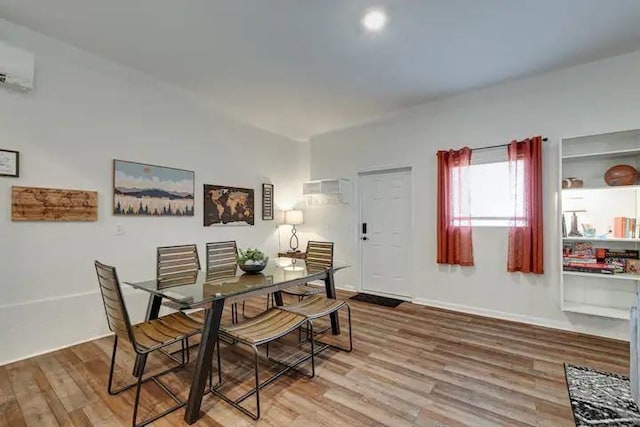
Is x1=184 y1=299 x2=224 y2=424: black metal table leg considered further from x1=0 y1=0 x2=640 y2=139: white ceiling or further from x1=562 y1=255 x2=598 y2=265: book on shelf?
x1=562 y1=255 x2=598 y2=265: book on shelf

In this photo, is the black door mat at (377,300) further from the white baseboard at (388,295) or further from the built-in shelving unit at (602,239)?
the built-in shelving unit at (602,239)

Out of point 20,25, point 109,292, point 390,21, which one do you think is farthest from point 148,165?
point 390,21

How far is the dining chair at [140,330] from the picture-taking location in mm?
1778

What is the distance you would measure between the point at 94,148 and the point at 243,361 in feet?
8.54

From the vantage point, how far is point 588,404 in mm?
2008

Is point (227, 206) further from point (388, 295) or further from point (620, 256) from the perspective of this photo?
point (620, 256)

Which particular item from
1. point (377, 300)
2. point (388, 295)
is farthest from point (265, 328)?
point (388, 295)

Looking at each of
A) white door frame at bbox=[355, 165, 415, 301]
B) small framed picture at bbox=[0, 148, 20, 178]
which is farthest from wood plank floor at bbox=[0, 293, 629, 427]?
small framed picture at bbox=[0, 148, 20, 178]

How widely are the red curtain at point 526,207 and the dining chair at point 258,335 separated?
2.70 m

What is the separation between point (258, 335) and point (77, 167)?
2.54 meters

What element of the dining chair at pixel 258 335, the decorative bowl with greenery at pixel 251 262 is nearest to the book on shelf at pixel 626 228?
the dining chair at pixel 258 335

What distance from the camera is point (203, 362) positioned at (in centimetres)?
192

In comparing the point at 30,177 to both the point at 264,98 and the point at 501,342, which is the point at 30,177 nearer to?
the point at 264,98

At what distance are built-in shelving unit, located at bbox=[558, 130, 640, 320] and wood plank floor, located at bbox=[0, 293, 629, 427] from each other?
0.42 m
